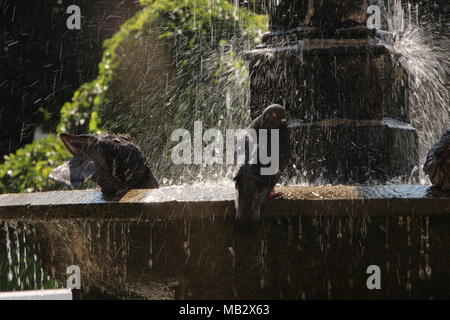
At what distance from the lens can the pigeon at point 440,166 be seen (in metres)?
3.20

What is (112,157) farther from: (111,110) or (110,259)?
(111,110)

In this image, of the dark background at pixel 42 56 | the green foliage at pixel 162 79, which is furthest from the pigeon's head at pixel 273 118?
the dark background at pixel 42 56

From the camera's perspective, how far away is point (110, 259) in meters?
3.60

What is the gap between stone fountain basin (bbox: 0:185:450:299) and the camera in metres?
3.20

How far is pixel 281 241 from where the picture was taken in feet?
10.8

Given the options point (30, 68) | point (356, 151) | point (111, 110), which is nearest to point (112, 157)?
point (356, 151)

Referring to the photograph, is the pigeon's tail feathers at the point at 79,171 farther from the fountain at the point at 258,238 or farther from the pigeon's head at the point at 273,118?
the pigeon's head at the point at 273,118

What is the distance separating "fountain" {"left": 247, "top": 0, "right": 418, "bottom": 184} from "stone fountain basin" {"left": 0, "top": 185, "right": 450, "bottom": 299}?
880mm

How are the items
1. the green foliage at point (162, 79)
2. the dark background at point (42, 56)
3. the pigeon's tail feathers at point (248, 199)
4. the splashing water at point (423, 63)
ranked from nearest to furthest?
the pigeon's tail feathers at point (248, 199) < the splashing water at point (423, 63) < the green foliage at point (162, 79) < the dark background at point (42, 56)

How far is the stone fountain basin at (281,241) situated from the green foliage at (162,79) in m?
2.43

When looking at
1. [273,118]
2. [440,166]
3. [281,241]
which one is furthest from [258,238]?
[440,166]

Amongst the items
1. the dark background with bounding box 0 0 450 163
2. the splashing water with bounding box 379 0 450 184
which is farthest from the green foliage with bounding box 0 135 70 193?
the splashing water with bounding box 379 0 450 184

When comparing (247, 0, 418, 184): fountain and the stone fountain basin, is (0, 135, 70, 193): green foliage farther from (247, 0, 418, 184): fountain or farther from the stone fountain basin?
the stone fountain basin

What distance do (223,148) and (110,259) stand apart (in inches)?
76.1
